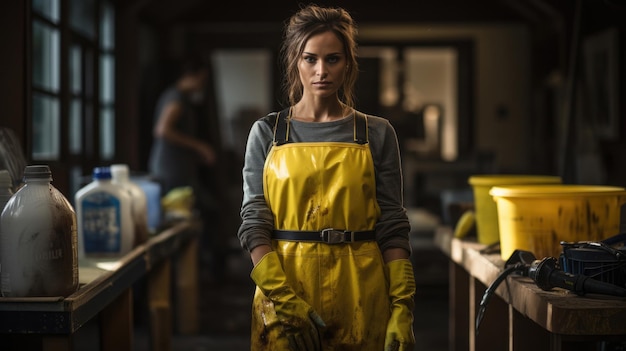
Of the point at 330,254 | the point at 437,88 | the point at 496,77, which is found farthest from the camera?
the point at 437,88

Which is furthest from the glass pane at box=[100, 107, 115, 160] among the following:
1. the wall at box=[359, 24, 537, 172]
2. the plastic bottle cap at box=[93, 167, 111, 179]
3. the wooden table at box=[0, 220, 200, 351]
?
the wall at box=[359, 24, 537, 172]

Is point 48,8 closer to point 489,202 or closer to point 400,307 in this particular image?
point 489,202

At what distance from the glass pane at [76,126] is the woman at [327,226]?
3739 mm

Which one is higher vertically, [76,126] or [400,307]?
[76,126]

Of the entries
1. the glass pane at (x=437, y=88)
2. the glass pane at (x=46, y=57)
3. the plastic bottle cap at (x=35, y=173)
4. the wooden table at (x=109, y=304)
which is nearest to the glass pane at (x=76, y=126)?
the glass pane at (x=46, y=57)

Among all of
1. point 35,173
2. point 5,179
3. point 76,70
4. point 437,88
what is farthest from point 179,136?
point 437,88

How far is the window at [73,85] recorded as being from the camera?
470 cm

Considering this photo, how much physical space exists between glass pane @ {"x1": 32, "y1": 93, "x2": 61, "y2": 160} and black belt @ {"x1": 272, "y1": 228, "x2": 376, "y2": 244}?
2738 millimetres

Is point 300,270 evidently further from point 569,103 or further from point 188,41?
point 188,41

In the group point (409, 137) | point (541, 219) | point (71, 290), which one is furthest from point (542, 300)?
point (409, 137)

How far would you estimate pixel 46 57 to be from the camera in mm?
4832

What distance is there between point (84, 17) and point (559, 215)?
4479 mm

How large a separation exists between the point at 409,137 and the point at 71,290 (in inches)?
376

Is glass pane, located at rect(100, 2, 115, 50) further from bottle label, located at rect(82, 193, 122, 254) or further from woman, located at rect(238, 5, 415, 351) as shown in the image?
woman, located at rect(238, 5, 415, 351)
